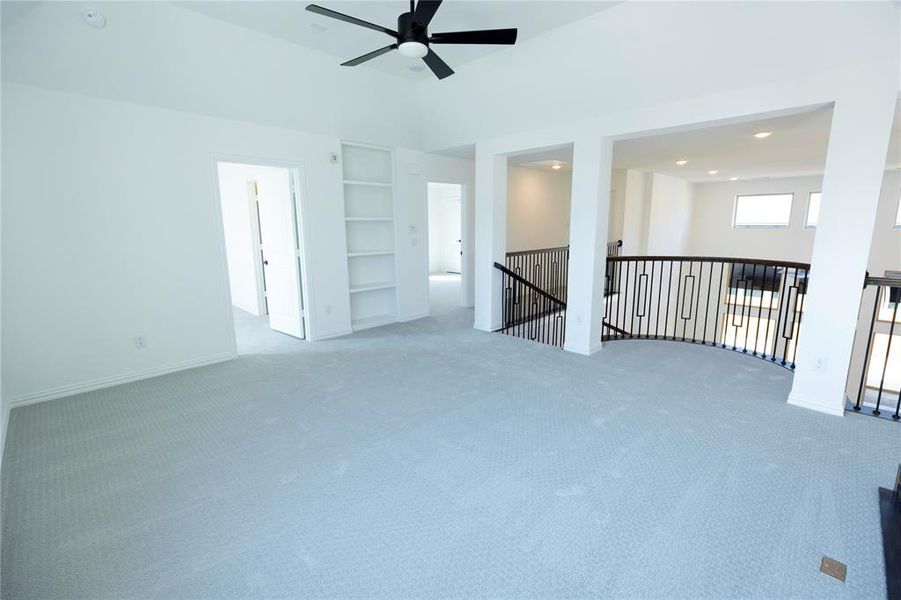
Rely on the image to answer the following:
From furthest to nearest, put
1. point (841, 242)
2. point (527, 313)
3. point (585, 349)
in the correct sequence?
point (527, 313), point (585, 349), point (841, 242)

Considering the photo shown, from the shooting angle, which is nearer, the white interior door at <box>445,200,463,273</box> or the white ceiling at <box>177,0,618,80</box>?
the white ceiling at <box>177,0,618,80</box>

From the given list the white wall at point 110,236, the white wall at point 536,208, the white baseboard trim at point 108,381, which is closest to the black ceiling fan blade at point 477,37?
the white wall at point 110,236

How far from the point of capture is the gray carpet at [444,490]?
5.69ft

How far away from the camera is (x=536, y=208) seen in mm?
8078

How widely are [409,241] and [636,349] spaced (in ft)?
11.2

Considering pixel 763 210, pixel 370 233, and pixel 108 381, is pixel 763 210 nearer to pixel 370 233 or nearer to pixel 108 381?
pixel 370 233

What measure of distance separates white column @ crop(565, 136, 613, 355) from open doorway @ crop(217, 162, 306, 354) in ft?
10.8

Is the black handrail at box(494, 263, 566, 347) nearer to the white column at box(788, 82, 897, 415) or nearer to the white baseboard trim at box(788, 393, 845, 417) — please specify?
the white baseboard trim at box(788, 393, 845, 417)

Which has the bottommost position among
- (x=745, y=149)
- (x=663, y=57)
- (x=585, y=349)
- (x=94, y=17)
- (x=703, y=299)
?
(x=703, y=299)

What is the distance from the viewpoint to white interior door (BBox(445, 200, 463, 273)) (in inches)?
440

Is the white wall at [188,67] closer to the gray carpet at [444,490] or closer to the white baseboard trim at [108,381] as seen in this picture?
the white baseboard trim at [108,381]

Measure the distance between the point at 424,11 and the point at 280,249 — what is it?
3.64 meters

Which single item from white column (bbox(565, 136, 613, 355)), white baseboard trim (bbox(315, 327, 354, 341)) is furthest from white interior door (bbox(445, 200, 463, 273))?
white column (bbox(565, 136, 613, 355))

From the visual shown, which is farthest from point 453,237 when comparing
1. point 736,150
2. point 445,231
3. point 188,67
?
point 188,67
